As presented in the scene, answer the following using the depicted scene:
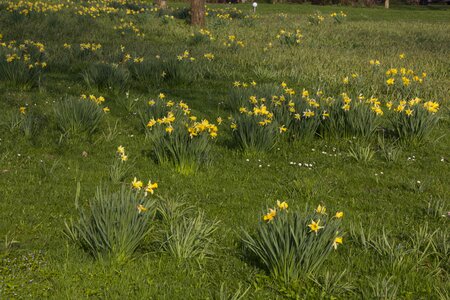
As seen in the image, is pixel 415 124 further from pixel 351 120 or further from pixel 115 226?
pixel 115 226

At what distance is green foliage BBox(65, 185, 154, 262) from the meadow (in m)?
0.02

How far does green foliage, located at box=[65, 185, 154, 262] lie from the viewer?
333 cm

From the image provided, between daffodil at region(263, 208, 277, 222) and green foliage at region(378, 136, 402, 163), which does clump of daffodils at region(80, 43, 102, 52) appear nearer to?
green foliage at region(378, 136, 402, 163)

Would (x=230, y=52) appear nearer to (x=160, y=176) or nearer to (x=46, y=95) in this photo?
(x=46, y=95)

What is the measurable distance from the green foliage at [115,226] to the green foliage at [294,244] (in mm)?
837

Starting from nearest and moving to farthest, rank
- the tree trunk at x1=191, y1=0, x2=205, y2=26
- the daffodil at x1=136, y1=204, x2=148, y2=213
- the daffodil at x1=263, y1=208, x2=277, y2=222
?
the daffodil at x1=263, y1=208, x2=277, y2=222, the daffodil at x1=136, y1=204, x2=148, y2=213, the tree trunk at x1=191, y1=0, x2=205, y2=26

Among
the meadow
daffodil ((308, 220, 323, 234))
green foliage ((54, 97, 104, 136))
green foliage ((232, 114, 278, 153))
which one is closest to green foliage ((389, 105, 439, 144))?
the meadow

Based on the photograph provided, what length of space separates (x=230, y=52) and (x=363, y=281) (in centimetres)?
918

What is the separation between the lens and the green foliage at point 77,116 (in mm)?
5777

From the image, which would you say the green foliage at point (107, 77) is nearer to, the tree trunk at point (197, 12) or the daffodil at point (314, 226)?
the daffodil at point (314, 226)

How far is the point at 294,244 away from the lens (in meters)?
3.23

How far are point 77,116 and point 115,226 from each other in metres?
2.79

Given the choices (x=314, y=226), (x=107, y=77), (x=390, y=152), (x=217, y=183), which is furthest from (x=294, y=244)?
(x=107, y=77)

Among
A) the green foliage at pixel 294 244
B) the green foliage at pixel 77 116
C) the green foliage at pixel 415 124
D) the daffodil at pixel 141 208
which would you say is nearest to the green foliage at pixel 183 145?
the green foliage at pixel 77 116
